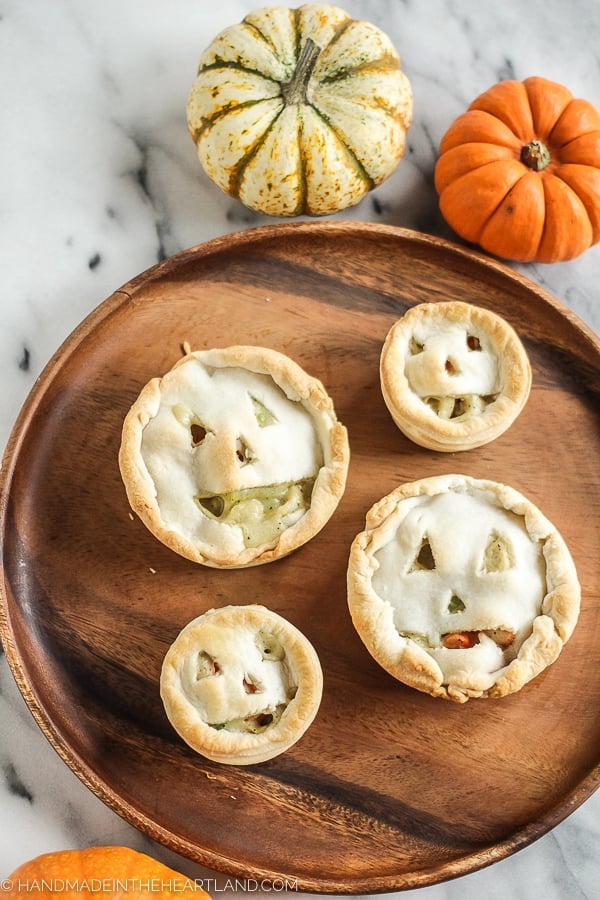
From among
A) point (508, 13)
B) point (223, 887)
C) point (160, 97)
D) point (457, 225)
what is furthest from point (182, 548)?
point (508, 13)

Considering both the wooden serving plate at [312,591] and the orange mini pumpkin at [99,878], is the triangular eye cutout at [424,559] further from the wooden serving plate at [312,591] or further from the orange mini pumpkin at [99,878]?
the orange mini pumpkin at [99,878]

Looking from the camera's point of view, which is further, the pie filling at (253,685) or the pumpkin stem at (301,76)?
the pumpkin stem at (301,76)

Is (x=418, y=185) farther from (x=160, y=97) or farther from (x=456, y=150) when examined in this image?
(x=160, y=97)

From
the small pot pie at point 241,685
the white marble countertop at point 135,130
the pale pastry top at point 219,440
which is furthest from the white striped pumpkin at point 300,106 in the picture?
the small pot pie at point 241,685

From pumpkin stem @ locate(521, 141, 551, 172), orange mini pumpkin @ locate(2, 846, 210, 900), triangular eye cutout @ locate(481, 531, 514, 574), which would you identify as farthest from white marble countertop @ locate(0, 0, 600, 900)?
orange mini pumpkin @ locate(2, 846, 210, 900)

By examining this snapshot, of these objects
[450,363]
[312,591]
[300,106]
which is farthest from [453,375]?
[300,106]

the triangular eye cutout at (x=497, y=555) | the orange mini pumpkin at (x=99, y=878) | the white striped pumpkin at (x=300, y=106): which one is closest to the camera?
the orange mini pumpkin at (x=99, y=878)
